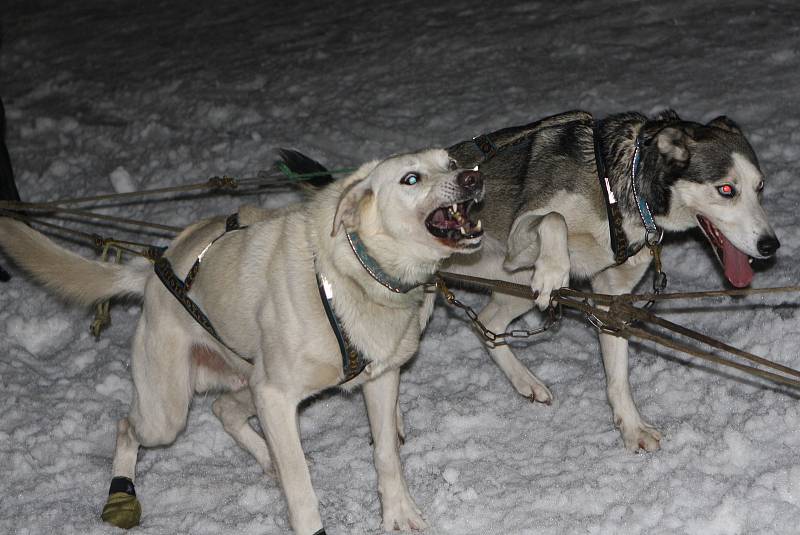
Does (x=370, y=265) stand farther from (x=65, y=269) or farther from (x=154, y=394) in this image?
(x=65, y=269)

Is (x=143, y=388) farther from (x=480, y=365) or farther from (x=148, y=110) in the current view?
(x=148, y=110)

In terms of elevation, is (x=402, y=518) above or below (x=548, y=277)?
below

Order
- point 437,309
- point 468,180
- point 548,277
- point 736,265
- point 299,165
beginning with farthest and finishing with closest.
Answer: point 437,309 < point 299,165 < point 736,265 < point 548,277 < point 468,180

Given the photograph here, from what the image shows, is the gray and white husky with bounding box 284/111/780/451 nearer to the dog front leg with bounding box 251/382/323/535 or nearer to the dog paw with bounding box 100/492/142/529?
the dog front leg with bounding box 251/382/323/535

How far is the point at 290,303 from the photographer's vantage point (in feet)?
9.96

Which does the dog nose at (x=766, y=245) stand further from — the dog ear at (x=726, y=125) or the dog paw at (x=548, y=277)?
the dog paw at (x=548, y=277)

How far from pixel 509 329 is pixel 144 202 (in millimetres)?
2676

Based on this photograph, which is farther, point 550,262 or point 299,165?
point 299,165

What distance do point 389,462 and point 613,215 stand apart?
124 centimetres

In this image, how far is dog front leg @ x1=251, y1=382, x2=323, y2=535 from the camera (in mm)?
3084

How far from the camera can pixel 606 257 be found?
3.60 meters

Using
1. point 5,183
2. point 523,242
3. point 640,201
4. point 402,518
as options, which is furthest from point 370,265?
point 5,183

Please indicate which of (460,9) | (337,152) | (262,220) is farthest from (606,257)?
(460,9)

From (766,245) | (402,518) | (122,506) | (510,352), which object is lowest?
(510,352)
